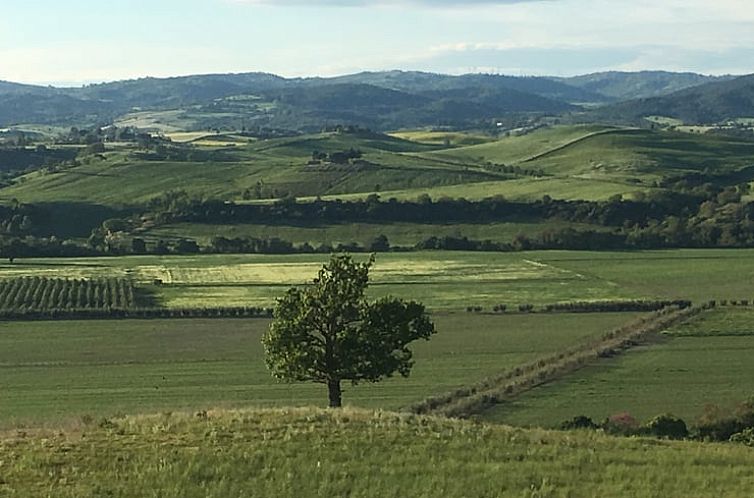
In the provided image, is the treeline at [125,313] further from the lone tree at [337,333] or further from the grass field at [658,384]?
the lone tree at [337,333]

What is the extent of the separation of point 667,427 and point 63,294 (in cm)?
5243

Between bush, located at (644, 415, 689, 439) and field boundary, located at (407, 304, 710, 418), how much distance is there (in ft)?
24.5

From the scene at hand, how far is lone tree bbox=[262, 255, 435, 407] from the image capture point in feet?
113

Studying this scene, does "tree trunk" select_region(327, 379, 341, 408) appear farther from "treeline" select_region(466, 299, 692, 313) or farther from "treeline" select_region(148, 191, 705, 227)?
"treeline" select_region(148, 191, 705, 227)

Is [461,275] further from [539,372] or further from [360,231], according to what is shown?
[539,372]

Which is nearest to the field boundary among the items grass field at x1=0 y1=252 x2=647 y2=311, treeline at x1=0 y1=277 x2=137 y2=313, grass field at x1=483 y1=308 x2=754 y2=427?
grass field at x1=483 y1=308 x2=754 y2=427

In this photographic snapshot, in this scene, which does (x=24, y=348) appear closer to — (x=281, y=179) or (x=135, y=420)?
(x=135, y=420)

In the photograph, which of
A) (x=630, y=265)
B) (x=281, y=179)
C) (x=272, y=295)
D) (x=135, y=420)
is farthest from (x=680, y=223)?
(x=135, y=420)

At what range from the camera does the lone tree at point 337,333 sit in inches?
1358

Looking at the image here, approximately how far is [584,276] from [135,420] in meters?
67.5

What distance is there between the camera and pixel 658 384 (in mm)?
46406

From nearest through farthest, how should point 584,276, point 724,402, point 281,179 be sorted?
point 724,402
point 584,276
point 281,179

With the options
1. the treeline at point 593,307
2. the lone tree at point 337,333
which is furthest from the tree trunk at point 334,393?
the treeline at point 593,307

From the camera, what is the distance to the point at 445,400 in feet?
140
